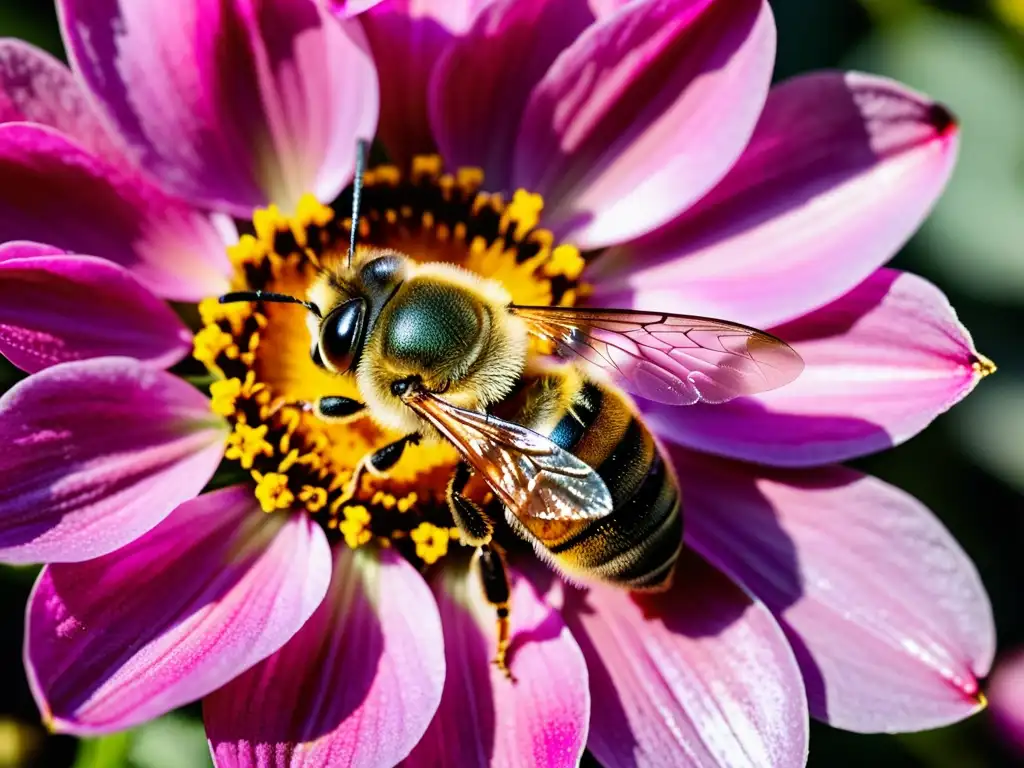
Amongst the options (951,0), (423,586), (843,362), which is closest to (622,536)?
(423,586)

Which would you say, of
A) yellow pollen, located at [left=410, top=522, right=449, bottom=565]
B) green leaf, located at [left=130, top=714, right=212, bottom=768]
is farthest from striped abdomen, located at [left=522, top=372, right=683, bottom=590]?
green leaf, located at [left=130, top=714, right=212, bottom=768]

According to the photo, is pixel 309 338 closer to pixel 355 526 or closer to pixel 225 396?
pixel 225 396

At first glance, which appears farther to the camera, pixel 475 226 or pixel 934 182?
pixel 475 226

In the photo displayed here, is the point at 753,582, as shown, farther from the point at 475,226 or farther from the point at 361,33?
the point at 361,33

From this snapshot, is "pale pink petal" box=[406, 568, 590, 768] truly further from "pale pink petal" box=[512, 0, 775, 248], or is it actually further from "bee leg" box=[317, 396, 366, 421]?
"pale pink petal" box=[512, 0, 775, 248]

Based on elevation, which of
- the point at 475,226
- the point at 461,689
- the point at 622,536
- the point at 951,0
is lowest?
the point at 461,689

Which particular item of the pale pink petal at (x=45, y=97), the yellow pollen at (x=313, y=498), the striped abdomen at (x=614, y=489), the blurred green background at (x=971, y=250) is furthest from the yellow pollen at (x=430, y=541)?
the blurred green background at (x=971, y=250)

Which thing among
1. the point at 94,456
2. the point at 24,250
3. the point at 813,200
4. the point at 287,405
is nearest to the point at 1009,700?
the point at 813,200
